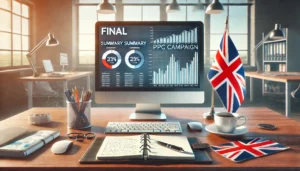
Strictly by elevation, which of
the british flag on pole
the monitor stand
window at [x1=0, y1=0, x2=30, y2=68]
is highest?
window at [x1=0, y1=0, x2=30, y2=68]

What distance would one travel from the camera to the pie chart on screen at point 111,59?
140 cm

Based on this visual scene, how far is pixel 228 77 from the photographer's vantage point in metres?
1.28

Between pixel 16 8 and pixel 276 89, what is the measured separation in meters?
6.10

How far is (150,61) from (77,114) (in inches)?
16.8

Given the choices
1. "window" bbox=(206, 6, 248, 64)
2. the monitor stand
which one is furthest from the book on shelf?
"window" bbox=(206, 6, 248, 64)

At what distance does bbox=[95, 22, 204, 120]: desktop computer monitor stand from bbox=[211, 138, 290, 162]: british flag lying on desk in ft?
1.47

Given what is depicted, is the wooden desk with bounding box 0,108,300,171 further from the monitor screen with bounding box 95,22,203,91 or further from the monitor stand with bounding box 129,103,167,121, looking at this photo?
the monitor screen with bounding box 95,22,203,91

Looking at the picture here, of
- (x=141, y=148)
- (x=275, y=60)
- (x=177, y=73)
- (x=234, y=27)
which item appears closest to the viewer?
(x=141, y=148)

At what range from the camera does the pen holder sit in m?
1.18

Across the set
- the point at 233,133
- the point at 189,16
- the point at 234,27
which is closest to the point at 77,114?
the point at 233,133

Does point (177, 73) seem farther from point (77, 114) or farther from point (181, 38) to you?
point (77, 114)

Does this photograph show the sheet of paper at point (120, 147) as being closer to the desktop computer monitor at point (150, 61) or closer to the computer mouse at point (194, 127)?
the computer mouse at point (194, 127)

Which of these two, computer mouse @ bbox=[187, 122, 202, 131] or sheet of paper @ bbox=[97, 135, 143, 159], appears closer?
sheet of paper @ bbox=[97, 135, 143, 159]

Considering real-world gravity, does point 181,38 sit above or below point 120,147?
above
